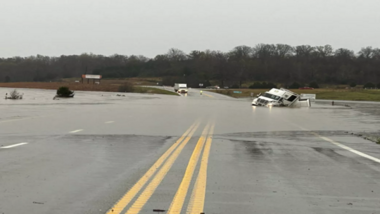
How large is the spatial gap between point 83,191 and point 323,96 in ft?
289

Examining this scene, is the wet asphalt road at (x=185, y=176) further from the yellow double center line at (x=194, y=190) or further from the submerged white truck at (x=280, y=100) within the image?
the submerged white truck at (x=280, y=100)

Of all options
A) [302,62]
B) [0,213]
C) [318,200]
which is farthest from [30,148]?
[302,62]

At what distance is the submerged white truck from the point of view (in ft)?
163

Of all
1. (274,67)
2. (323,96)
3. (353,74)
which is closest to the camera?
(323,96)

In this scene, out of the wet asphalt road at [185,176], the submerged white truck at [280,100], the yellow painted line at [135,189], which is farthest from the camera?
the submerged white truck at [280,100]

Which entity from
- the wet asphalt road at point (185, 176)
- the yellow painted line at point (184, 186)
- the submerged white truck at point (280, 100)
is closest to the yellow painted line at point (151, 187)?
the wet asphalt road at point (185, 176)

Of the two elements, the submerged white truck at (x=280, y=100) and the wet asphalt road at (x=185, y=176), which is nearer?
the wet asphalt road at (x=185, y=176)

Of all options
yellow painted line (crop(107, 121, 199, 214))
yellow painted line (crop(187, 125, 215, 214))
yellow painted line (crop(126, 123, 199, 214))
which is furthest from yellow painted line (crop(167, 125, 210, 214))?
yellow painted line (crop(107, 121, 199, 214))

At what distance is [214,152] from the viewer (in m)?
10.8

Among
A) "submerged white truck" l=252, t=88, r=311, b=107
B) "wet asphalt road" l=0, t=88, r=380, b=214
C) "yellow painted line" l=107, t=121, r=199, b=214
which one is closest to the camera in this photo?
"yellow painted line" l=107, t=121, r=199, b=214

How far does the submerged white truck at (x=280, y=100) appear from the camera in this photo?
163 ft

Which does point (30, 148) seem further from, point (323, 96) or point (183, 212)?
point (323, 96)

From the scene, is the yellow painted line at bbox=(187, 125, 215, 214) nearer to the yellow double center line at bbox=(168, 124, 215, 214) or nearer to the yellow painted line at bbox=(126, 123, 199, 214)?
the yellow double center line at bbox=(168, 124, 215, 214)

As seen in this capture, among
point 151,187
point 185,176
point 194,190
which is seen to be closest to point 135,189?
point 151,187
